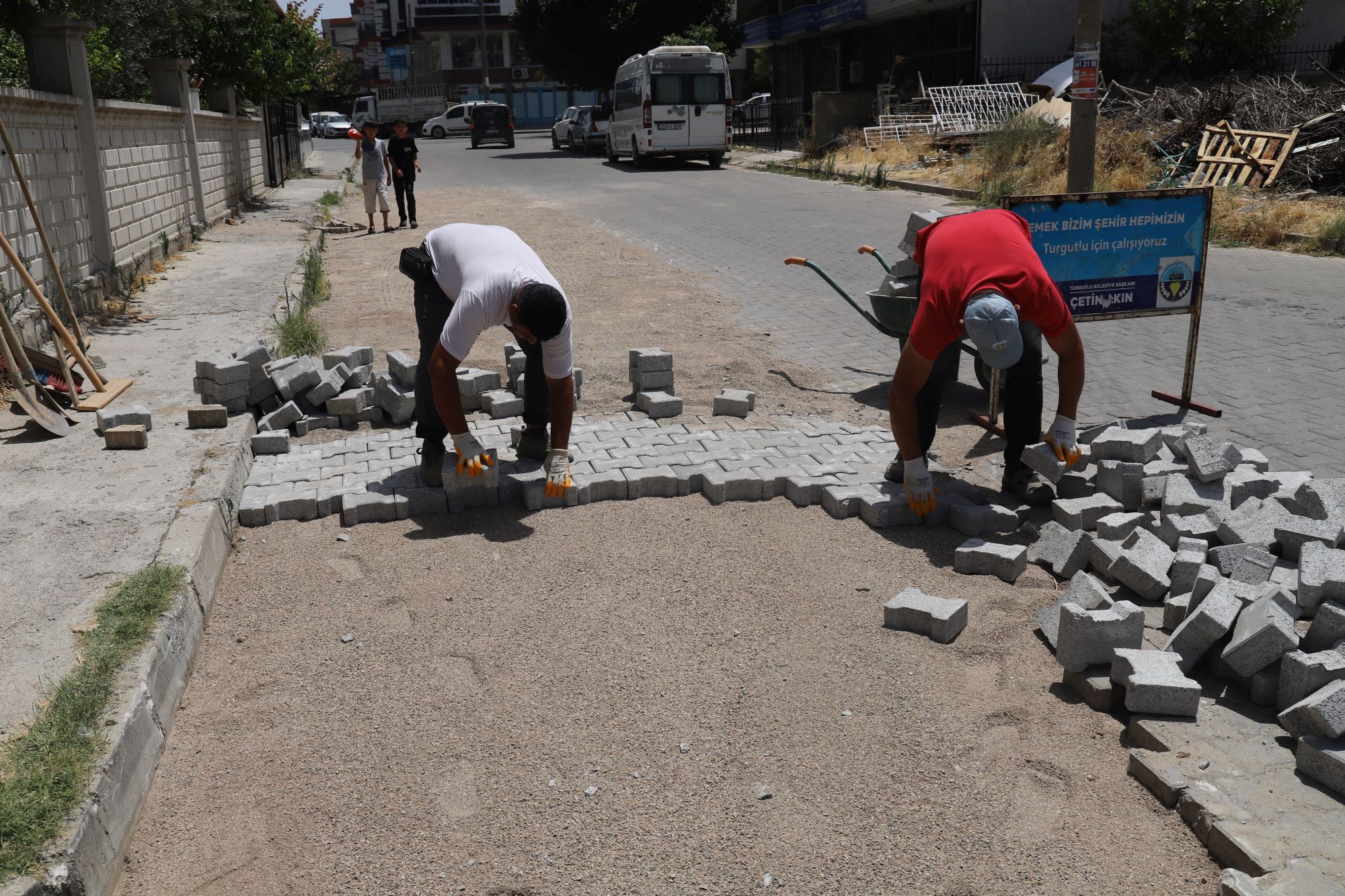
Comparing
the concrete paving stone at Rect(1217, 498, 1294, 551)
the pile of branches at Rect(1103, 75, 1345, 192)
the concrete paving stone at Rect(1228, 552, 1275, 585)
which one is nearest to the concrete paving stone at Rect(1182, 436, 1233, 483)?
the concrete paving stone at Rect(1217, 498, 1294, 551)

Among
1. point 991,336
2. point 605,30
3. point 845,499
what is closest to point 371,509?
point 845,499

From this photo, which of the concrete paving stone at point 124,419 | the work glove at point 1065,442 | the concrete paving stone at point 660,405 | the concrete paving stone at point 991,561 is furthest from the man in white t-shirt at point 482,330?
the work glove at point 1065,442

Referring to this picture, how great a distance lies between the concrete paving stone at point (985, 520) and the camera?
4828 mm

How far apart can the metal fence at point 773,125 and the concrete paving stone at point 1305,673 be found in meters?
30.5

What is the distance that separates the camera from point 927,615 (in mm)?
3947

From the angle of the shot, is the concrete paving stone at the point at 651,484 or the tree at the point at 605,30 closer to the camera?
the concrete paving stone at the point at 651,484

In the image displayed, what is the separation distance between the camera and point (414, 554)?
4.77 metres

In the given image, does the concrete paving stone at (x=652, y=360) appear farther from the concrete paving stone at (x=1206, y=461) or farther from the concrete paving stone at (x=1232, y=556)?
the concrete paving stone at (x=1232, y=556)

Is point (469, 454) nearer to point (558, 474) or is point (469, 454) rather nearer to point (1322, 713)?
point (558, 474)

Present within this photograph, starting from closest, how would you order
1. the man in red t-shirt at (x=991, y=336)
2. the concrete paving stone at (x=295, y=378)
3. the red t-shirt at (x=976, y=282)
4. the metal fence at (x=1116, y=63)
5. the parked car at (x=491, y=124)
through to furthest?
the man in red t-shirt at (x=991, y=336), the red t-shirt at (x=976, y=282), the concrete paving stone at (x=295, y=378), the metal fence at (x=1116, y=63), the parked car at (x=491, y=124)

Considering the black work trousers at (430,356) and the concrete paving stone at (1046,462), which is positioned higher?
the black work trousers at (430,356)

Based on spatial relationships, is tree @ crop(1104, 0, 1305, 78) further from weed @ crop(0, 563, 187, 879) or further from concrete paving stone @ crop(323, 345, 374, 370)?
weed @ crop(0, 563, 187, 879)

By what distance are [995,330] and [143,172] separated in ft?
36.3

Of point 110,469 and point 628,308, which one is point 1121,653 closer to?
point 110,469
